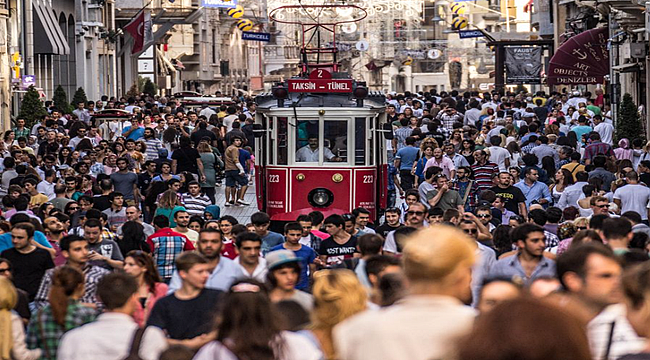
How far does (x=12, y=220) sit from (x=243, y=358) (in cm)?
773

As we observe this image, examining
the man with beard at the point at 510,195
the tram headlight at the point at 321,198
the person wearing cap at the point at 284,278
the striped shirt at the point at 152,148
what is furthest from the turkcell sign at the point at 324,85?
the person wearing cap at the point at 284,278

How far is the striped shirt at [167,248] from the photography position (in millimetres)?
12602

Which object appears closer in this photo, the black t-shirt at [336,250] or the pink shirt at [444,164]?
the black t-shirt at [336,250]

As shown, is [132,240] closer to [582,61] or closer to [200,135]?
[200,135]

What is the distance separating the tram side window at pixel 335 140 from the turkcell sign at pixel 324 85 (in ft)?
1.77

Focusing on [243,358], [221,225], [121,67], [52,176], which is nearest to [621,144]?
[52,176]

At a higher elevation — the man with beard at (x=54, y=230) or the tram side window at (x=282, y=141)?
the tram side window at (x=282, y=141)

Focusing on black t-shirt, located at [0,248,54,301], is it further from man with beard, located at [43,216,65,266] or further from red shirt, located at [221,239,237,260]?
man with beard, located at [43,216,65,266]

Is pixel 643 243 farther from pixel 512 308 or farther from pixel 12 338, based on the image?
pixel 512 308

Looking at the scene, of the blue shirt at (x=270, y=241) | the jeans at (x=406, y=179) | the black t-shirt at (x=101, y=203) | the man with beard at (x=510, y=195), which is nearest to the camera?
the blue shirt at (x=270, y=241)

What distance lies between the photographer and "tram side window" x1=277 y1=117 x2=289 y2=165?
19797 millimetres

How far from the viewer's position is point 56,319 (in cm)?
833

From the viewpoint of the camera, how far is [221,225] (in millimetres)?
14148

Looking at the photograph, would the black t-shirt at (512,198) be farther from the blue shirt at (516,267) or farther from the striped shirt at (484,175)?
the blue shirt at (516,267)
